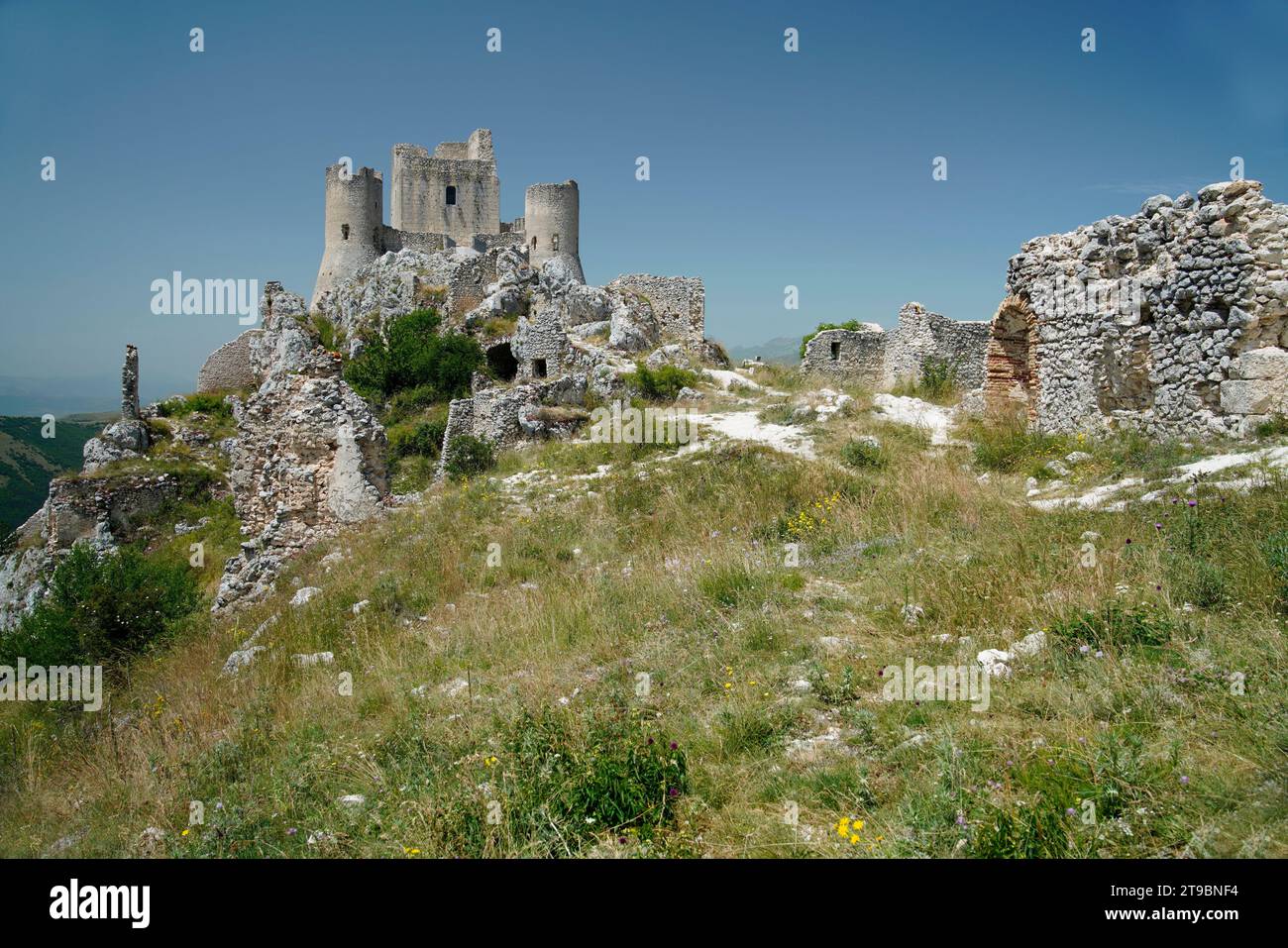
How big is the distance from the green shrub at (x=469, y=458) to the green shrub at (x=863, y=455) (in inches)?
340

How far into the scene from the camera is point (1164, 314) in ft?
27.4

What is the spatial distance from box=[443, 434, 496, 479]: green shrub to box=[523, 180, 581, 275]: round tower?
23.2m

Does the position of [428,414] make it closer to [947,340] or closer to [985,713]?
[947,340]

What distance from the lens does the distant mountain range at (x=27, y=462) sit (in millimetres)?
40312

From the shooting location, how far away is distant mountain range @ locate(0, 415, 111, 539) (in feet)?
132

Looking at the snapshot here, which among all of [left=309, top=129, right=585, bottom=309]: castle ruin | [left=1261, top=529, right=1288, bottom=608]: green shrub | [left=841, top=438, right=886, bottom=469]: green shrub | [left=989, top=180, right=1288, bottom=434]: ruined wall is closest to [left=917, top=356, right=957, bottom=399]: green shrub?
[left=989, top=180, right=1288, bottom=434]: ruined wall

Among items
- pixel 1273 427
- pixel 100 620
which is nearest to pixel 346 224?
pixel 100 620

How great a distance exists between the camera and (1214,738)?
2.77 meters

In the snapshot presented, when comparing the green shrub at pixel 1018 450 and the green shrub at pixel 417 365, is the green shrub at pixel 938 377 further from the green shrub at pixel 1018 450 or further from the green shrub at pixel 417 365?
the green shrub at pixel 417 365

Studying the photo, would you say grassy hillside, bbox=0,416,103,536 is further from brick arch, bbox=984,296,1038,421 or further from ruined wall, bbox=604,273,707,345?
brick arch, bbox=984,296,1038,421

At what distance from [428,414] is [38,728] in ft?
61.0

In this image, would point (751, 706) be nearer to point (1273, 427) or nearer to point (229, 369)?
point (1273, 427)

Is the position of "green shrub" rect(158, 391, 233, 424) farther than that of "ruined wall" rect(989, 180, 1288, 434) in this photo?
Yes
